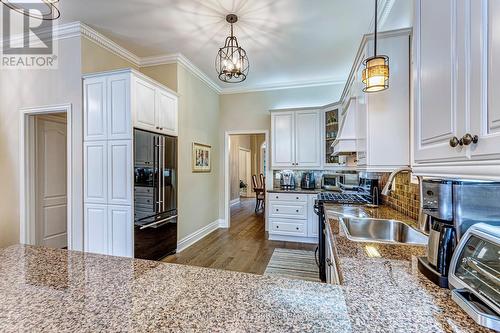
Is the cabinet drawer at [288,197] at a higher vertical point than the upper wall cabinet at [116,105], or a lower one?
lower

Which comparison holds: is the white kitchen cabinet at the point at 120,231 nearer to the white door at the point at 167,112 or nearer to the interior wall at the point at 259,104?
the white door at the point at 167,112

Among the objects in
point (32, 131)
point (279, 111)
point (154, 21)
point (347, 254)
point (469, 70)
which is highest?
point (154, 21)

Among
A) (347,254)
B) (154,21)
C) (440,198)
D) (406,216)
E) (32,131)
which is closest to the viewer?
(440,198)

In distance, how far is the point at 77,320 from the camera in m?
0.68

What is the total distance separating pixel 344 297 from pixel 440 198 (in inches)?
23.2

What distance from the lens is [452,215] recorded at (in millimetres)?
965

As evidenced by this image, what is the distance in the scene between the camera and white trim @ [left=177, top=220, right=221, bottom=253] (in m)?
3.87

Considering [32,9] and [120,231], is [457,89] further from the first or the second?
[32,9]

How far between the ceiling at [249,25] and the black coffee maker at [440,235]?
6.44ft

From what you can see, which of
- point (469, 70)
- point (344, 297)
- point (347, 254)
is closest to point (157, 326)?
point (344, 297)

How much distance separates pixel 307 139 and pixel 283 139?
463mm

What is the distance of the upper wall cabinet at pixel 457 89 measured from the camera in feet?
2.00

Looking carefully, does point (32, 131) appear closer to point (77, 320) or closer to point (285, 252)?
point (77, 320)

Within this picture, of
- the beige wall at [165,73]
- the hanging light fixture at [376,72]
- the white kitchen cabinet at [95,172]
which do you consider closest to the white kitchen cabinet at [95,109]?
the white kitchen cabinet at [95,172]
